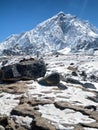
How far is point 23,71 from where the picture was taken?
48531 mm

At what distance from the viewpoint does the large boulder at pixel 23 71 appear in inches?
1870

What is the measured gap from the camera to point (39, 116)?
2830 cm

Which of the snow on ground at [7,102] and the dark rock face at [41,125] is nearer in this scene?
the dark rock face at [41,125]

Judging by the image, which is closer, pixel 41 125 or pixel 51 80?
→ pixel 41 125

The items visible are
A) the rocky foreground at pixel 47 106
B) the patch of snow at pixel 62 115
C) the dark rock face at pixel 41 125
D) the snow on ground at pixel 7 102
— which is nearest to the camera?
the dark rock face at pixel 41 125

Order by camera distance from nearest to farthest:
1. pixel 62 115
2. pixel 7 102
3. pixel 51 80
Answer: pixel 62 115 < pixel 7 102 < pixel 51 80

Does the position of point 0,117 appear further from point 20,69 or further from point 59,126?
point 20,69

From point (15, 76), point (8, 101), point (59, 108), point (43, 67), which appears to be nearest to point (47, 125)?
point (59, 108)

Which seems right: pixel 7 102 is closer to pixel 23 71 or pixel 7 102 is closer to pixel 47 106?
pixel 47 106

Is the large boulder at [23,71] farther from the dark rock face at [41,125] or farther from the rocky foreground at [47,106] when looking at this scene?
the dark rock face at [41,125]

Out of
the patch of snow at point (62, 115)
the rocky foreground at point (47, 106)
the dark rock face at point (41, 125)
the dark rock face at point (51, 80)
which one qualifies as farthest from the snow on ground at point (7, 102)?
the dark rock face at point (51, 80)

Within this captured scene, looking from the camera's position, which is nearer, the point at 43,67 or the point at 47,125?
the point at 47,125

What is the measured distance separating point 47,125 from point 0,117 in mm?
4031

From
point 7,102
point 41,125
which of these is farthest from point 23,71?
point 41,125
